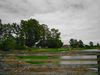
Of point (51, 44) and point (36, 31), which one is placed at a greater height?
point (36, 31)

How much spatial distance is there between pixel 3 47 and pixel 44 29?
114ft

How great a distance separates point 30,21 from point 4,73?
122 ft

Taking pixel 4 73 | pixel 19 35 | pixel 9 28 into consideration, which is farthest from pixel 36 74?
pixel 9 28

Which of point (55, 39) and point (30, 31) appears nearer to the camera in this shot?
point (30, 31)

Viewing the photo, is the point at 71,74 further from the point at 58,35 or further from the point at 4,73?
the point at 58,35

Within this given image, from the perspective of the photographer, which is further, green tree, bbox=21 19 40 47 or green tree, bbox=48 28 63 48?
green tree, bbox=48 28 63 48

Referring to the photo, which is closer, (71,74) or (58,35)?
(71,74)

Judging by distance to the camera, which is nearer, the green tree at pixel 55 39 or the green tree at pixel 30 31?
the green tree at pixel 30 31

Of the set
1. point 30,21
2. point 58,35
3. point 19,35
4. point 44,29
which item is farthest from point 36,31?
point 58,35

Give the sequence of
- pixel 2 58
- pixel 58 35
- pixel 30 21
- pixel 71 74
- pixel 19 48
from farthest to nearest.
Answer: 1. pixel 58 35
2. pixel 30 21
3. pixel 19 48
4. pixel 2 58
5. pixel 71 74

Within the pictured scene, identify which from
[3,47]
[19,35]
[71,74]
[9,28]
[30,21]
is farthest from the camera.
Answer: [9,28]

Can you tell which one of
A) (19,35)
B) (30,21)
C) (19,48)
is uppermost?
(30,21)

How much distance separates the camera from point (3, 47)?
2128cm

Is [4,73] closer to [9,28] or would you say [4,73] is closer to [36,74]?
[36,74]
